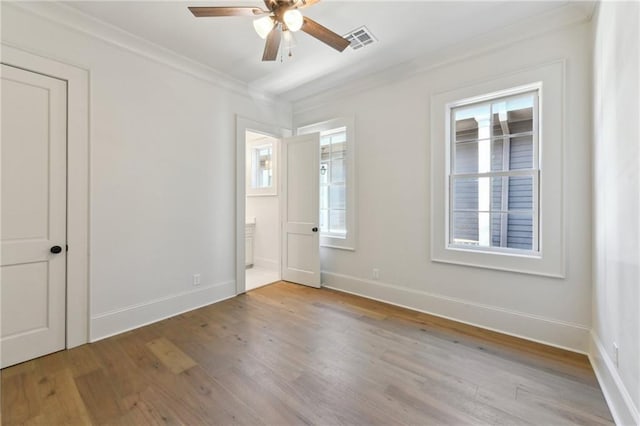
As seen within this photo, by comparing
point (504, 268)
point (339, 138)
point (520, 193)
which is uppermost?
point (339, 138)

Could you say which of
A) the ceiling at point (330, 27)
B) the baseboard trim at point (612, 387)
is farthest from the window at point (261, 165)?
the baseboard trim at point (612, 387)

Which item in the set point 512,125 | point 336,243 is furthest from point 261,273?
point 512,125

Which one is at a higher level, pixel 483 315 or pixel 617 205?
pixel 617 205

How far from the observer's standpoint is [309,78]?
365 centimetres

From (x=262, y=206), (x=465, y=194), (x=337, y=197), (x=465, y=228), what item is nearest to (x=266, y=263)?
(x=262, y=206)

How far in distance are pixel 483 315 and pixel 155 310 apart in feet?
11.4

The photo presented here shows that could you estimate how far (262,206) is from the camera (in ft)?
17.5

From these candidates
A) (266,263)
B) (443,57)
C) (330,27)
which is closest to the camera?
(330,27)

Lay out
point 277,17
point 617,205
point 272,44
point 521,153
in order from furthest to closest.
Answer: point 521,153 < point 272,44 < point 277,17 < point 617,205

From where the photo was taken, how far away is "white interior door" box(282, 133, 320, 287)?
13.3ft

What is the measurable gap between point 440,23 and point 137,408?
12.7 feet

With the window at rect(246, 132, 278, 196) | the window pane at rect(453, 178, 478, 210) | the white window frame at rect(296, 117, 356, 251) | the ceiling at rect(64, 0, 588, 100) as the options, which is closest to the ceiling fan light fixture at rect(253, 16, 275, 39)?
the ceiling at rect(64, 0, 588, 100)

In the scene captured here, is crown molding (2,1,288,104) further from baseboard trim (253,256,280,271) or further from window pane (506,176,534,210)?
window pane (506,176,534,210)

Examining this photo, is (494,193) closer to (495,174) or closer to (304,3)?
(495,174)
